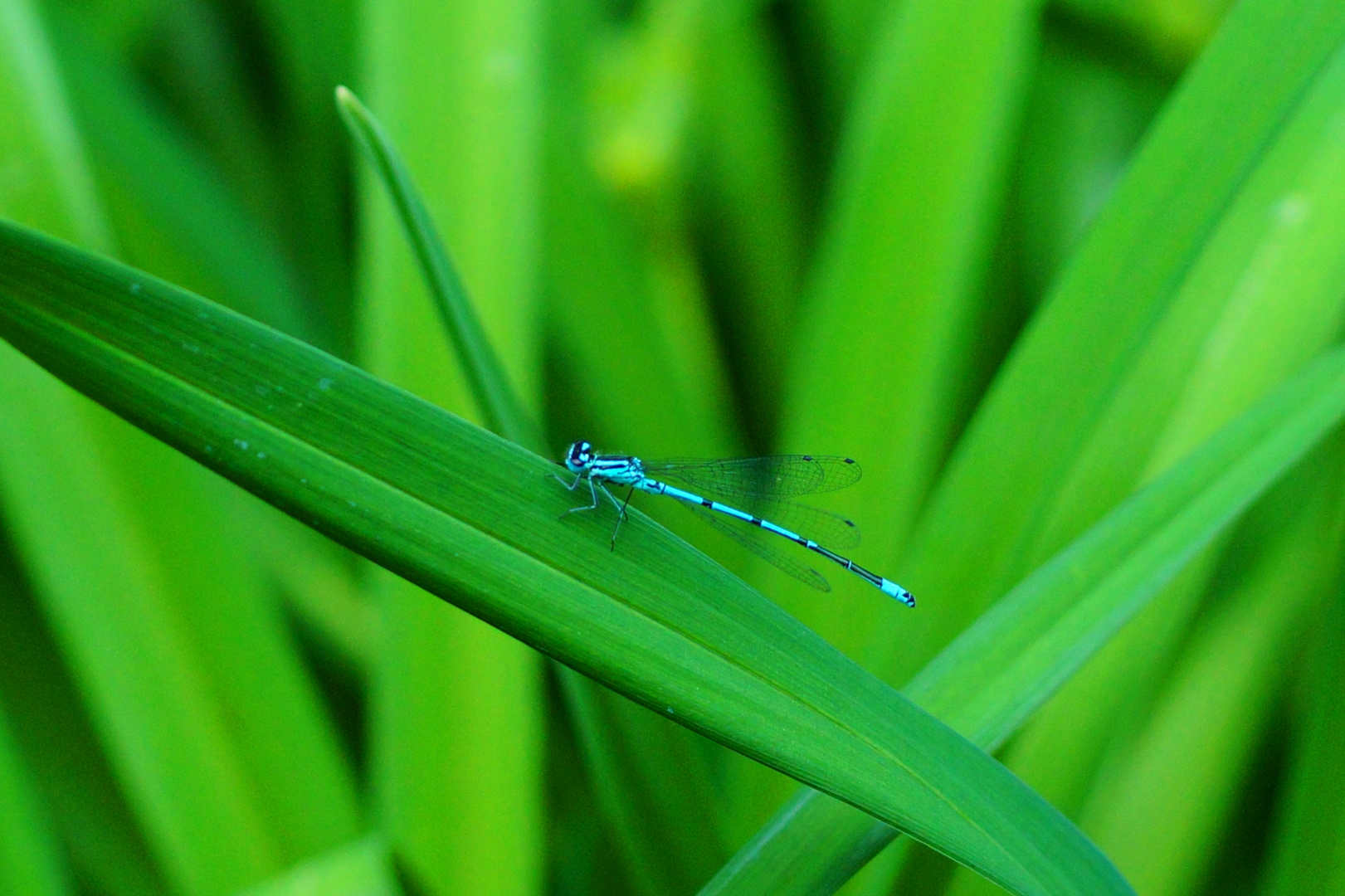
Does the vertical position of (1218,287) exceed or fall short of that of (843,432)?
it exceeds it

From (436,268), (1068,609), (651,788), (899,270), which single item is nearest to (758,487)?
(899,270)

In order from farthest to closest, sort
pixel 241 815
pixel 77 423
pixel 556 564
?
pixel 241 815
pixel 77 423
pixel 556 564

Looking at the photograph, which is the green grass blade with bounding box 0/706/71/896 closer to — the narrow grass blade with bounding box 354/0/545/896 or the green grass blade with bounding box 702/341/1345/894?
the narrow grass blade with bounding box 354/0/545/896

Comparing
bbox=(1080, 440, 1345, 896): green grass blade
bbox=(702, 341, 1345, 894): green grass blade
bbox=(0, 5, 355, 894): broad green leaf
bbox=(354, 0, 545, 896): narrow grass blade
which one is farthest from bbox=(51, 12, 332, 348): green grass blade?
bbox=(1080, 440, 1345, 896): green grass blade

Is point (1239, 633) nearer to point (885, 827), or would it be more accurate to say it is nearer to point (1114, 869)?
point (1114, 869)

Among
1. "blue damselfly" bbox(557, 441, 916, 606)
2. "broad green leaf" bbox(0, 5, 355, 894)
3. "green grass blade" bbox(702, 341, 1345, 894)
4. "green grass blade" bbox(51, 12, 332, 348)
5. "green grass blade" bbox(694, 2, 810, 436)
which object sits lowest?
"broad green leaf" bbox(0, 5, 355, 894)

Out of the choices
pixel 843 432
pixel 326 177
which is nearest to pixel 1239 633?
pixel 843 432

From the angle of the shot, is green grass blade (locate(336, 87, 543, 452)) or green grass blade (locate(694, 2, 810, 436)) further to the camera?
green grass blade (locate(694, 2, 810, 436))

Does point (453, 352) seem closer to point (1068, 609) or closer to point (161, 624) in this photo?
point (161, 624)
